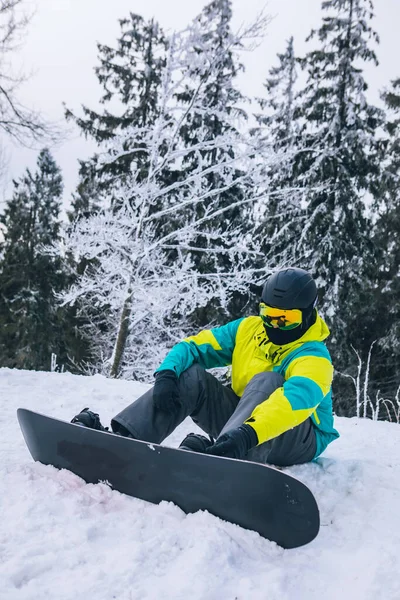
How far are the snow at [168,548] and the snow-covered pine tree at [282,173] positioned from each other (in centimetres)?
904

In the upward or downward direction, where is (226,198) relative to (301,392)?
upward

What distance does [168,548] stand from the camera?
1.70 metres

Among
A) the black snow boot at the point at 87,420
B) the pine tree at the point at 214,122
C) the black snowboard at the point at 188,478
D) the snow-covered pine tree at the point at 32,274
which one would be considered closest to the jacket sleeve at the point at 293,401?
the black snowboard at the point at 188,478

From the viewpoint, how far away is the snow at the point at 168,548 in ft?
4.89

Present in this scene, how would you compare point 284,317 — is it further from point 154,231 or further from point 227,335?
point 154,231

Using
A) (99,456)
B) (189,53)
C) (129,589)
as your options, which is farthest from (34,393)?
(189,53)

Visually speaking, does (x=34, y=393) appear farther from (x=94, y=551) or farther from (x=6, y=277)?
(x=6, y=277)

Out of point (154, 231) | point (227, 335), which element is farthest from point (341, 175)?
point (227, 335)

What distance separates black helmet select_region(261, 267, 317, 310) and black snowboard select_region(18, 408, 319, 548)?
0.89 m

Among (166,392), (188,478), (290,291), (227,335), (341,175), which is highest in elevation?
(341,175)

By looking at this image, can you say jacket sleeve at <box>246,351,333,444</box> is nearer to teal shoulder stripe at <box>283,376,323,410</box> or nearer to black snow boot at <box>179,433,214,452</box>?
teal shoulder stripe at <box>283,376,323,410</box>

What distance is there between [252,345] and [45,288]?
56.1 feet

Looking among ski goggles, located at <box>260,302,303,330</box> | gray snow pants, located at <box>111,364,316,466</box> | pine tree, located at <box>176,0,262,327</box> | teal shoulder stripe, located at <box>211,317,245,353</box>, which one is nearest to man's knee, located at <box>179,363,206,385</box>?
gray snow pants, located at <box>111,364,316,466</box>

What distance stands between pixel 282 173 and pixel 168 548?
43.9 feet
